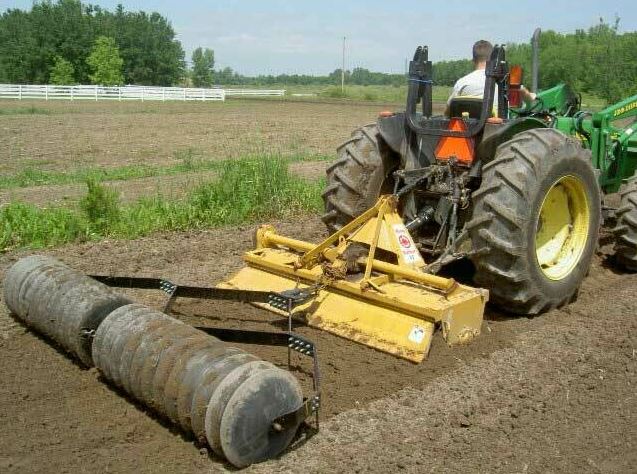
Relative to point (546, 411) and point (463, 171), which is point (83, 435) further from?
point (463, 171)

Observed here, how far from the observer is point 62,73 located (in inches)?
→ 2904

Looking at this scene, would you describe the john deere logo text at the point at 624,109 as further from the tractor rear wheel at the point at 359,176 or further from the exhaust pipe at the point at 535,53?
the tractor rear wheel at the point at 359,176

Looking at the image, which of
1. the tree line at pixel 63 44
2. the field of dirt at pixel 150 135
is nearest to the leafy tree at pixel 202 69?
the tree line at pixel 63 44

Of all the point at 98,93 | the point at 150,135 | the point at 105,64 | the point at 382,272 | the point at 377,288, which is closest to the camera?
the point at 377,288

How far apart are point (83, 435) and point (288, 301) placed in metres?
1.61

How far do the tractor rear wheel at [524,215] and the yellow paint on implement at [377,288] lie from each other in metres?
0.35

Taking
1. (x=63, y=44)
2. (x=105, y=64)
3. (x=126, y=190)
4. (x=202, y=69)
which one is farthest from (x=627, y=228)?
(x=202, y=69)

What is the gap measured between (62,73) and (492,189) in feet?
248

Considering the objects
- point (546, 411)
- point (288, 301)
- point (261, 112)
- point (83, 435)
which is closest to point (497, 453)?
point (546, 411)

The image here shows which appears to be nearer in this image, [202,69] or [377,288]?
[377,288]

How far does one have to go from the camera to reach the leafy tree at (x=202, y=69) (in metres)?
113

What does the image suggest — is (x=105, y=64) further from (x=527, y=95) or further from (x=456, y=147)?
(x=456, y=147)

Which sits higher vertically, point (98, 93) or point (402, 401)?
point (98, 93)

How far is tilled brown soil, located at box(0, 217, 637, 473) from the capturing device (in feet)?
12.0
